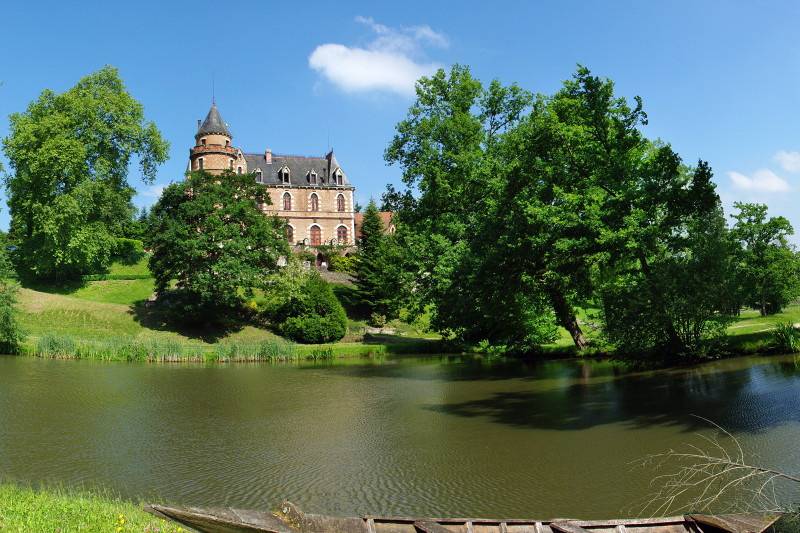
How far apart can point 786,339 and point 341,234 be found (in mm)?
50052

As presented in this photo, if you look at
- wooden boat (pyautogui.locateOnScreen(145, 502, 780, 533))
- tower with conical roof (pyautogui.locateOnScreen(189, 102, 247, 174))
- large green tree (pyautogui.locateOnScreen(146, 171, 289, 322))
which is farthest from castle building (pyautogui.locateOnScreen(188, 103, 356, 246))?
wooden boat (pyautogui.locateOnScreen(145, 502, 780, 533))

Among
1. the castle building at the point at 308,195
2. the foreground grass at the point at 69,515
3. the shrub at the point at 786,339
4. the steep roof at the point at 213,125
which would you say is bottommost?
the foreground grass at the point at 69,515

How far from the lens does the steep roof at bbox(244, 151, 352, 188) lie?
214 feet

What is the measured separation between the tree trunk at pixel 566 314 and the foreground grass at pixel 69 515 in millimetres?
21578

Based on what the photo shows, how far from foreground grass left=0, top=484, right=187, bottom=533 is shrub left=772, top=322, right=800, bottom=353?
21.4 m

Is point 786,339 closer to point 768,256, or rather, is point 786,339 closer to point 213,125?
point 768,256

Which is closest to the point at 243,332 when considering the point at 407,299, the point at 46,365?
the point at 407,299

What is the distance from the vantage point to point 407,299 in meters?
39.3

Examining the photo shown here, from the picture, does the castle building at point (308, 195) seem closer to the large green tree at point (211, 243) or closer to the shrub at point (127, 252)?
the shrub at point (127, 252)

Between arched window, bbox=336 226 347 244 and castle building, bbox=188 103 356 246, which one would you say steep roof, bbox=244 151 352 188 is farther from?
arched window, bbox=336 226 347 244

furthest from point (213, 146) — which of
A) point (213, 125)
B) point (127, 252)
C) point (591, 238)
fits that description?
point (591, 238)

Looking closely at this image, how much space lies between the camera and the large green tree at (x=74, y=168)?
40.8 m

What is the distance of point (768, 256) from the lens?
136 ft

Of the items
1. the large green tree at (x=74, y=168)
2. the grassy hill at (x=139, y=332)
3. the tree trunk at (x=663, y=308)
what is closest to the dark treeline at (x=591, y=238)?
the tree trunk at (x=663, y=308)
